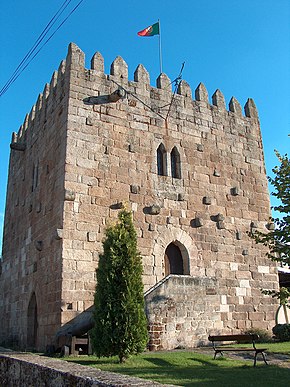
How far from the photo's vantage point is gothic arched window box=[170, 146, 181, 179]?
1393 cm

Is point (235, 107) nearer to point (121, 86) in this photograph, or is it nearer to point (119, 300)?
point (121, 86)

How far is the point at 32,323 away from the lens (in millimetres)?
13086

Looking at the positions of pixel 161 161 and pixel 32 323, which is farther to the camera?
pixel 161 161

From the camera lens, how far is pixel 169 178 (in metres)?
13.6

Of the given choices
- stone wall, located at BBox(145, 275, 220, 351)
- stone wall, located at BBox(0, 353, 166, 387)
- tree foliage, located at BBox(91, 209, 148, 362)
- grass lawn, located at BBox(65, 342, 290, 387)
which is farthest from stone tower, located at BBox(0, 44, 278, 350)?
stone wall, located at BBox(0, 353, 166, 387)

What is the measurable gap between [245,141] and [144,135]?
461 cm

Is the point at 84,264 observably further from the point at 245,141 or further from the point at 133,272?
the point at 245,141

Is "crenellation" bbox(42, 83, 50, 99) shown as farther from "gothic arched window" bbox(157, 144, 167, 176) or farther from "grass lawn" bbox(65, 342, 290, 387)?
"grass lawn" bbox(65, 342, 290, 387)

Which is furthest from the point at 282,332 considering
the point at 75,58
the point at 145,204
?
the point at 75,58

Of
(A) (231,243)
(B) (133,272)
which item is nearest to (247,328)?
(A) (231,243)

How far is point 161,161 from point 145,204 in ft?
6.10

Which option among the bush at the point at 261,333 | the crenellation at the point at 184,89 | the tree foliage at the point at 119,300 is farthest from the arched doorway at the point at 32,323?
the crenellation at the point at 184,89

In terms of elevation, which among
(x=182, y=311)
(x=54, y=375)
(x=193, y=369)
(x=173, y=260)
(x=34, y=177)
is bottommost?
(x=193, y=369)

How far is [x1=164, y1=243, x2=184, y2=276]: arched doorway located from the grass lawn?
11.5 ft
